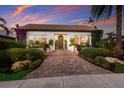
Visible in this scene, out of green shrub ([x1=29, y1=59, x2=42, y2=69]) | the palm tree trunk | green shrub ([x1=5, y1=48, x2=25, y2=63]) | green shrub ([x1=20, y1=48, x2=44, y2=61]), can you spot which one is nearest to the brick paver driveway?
green shrub ([x1=29, y1=59, x2=42, y2=69])

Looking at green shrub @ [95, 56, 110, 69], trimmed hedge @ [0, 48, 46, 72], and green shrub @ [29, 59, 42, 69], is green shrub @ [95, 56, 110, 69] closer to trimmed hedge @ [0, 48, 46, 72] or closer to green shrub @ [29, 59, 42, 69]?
green shrub @ [29, 59, 42, 69]

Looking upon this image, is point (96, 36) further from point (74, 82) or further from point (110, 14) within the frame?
point (74, 82)

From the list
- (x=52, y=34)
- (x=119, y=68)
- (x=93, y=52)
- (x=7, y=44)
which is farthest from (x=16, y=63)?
(x=119, y=68)

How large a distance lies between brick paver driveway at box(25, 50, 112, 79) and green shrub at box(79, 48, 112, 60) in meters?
0.20

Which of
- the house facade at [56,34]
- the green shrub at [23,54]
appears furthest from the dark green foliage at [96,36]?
the green shrub at [23,54]

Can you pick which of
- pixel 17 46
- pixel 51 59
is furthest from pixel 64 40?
pixel 17 46

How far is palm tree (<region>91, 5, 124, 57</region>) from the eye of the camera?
7887 mm

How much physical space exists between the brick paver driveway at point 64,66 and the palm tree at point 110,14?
78 centimetres

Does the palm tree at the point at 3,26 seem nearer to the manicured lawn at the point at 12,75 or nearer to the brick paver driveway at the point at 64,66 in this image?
the manicured lawn at the point at 12,75

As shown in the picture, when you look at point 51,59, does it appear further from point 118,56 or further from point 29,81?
point 118,56

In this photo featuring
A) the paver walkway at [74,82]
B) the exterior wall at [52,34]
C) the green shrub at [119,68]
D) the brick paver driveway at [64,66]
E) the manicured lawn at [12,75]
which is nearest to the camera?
the paver walkway at [74,82]

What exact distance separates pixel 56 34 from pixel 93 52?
132 cm

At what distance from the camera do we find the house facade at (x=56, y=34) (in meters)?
7.95
